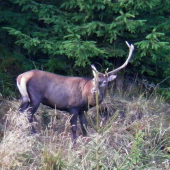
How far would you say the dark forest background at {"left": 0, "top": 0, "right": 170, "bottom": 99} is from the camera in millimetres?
10453

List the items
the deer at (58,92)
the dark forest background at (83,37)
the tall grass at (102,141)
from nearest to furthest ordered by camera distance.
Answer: the tall grass at (102,141), the deer at (58,92), the dark forest background at (83,37)

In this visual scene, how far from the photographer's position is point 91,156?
6910mm

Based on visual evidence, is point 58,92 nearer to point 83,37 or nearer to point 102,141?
point 83,37

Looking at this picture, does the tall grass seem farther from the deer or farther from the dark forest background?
the dark forest background

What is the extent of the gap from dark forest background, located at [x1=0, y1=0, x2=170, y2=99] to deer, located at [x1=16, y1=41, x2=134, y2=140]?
1191mm

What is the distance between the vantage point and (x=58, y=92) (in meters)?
9.23

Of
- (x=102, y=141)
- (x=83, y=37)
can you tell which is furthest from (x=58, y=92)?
(x=102, y=141)

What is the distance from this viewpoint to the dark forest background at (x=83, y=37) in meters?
10.5

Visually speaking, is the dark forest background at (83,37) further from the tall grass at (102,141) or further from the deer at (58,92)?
the deer at (58,92)

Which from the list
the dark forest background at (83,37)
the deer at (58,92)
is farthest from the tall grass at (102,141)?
the dark forest background at (83,37)

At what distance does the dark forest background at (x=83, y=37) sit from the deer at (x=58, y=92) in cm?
119

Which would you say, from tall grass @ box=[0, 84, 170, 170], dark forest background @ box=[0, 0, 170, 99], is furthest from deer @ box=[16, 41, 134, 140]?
A: dark forest background @ box=[0, 0, 170, 99]

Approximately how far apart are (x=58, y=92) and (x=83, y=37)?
209 centimetres

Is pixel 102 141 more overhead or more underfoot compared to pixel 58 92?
more overhead
